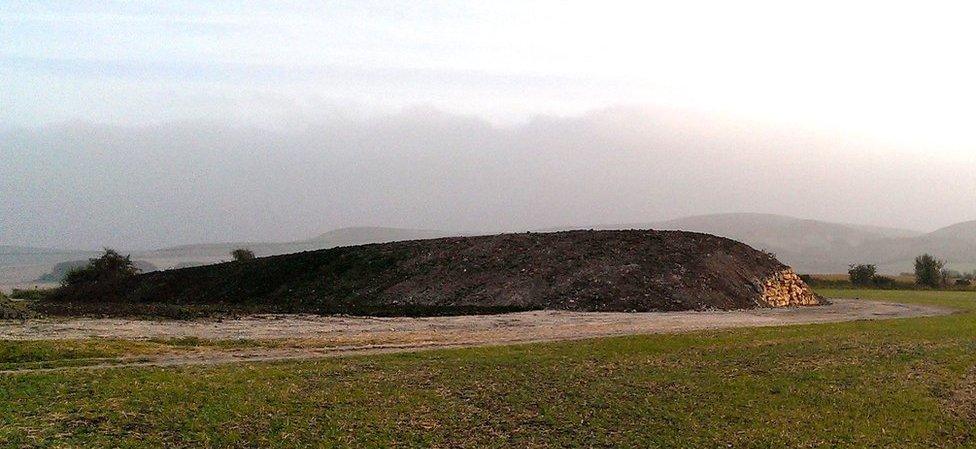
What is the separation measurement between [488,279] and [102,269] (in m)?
43.0

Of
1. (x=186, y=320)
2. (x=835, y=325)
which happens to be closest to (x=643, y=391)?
(x=835, y=325)

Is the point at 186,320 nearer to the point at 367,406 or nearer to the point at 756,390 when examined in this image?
the point at 367,406

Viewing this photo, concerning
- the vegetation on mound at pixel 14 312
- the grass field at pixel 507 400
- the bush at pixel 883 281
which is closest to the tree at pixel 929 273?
the bush at pixel 883 281

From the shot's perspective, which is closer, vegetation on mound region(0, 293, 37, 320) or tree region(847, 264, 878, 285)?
vegetation on mound region(0, 293, 37, 320)

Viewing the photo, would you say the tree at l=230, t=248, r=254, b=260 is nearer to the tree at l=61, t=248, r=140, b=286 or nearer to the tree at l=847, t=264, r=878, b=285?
the tree at l=61, t=248, r=140, b=286

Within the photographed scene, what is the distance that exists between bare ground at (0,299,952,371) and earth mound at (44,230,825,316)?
13.5 feet

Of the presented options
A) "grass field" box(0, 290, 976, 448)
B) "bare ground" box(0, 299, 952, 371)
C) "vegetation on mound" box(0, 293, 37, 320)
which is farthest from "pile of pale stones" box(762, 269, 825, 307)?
"vegetation on mound" box(0, 293, 37, 320)

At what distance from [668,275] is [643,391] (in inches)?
1312

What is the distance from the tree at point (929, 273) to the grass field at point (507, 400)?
200 feet

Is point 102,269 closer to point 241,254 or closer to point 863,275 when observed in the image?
point 241,254

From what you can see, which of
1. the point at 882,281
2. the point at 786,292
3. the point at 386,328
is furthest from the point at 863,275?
the point at 386,328

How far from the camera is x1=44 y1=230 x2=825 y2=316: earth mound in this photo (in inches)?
1930

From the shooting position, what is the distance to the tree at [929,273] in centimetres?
7875

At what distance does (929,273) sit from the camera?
260 ft
